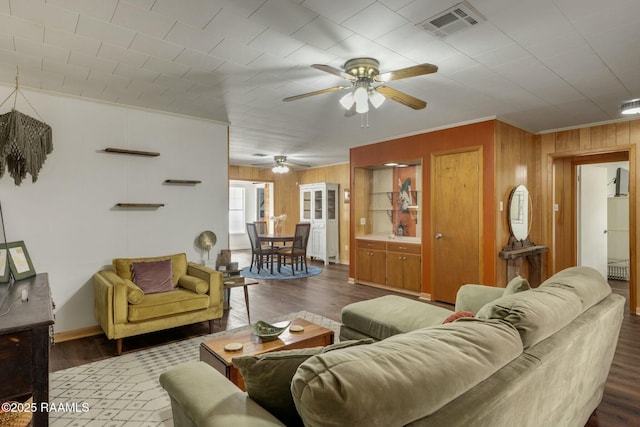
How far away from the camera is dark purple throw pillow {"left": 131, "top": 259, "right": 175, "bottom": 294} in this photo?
353 centimetres

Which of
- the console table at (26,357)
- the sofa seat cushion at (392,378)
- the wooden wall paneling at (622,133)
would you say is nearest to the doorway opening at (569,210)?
the wooden wall paneling at (622,133)

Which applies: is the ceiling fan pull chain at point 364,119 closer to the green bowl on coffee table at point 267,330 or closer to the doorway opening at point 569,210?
the green bowl on coffee table at point 267,330

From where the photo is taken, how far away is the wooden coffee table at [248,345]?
6.89 feet

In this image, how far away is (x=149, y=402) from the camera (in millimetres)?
2326

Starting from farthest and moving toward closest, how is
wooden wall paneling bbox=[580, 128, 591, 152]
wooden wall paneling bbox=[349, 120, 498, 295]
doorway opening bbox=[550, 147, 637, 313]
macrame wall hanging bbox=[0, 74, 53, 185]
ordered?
doorway opening bbox=[550, 147, 637, 313], wooden wall paneling bbox=[580, 128, 591, 152], wooden wall paneling bbox=[349, 120, 498, 295], macrame wall hanging bbox=[0, 74, 53, 185]

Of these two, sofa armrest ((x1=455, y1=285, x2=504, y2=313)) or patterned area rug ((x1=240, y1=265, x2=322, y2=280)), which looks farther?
patterned area rug ((x1=240, y1=265, x2=322, y2=280))

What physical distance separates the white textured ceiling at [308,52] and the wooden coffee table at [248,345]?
2081mm

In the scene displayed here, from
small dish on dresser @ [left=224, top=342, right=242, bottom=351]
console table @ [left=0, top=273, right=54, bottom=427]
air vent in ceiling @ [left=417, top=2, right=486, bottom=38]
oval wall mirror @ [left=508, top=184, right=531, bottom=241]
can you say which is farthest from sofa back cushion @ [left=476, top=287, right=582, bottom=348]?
oval wall mirror @ [left=508, top=184, right=531, bottom=241]

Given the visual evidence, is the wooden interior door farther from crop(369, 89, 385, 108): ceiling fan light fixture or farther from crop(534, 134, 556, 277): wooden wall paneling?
crop(369, 89, 385, 108): ceiling fan light fixture

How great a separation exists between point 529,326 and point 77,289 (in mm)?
4039

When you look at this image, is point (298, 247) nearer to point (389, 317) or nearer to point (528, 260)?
point (528, 260)

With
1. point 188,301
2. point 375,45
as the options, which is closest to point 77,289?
point 188,301

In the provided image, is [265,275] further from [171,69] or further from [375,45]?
[375,45]

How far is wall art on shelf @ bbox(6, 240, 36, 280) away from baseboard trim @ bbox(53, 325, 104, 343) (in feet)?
3.14
